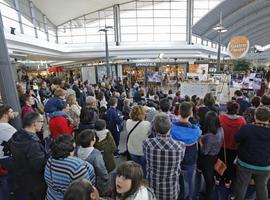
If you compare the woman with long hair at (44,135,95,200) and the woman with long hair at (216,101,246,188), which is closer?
the woman with long hair at (44,135,95,200)

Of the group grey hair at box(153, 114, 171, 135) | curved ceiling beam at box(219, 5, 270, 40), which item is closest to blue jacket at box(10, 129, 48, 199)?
grey hair at box(153, 114, 171, 135)

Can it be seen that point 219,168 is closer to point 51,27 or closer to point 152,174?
point 152,174

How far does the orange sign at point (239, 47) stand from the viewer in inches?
420

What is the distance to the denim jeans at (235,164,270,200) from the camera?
9.15ft

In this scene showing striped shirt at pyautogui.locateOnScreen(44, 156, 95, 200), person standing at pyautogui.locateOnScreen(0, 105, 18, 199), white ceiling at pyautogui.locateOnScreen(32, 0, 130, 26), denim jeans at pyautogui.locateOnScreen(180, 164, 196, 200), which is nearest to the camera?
striped shirt at pyautogui.locateOnScreen(44, 156, 95, 200)

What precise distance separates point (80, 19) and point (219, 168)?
25233 mm

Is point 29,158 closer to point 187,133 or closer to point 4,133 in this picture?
point 4,133

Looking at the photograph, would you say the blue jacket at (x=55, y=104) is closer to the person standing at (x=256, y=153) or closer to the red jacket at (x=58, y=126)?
the red jacket at (x=58, y=126)

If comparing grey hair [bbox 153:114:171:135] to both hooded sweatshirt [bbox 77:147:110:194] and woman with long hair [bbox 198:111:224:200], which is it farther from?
woman with long hair [bbox 198:111:224:200]

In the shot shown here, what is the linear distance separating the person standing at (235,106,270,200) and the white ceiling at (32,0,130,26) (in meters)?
19.6

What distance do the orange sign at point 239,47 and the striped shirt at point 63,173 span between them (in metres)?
10.8

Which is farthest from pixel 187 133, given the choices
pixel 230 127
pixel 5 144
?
pixel 5 144

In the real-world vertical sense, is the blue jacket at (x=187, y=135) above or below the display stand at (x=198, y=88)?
above

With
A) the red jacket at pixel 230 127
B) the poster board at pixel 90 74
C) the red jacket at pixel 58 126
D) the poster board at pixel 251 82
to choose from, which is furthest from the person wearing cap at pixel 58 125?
the poster board at pixel 90 74
